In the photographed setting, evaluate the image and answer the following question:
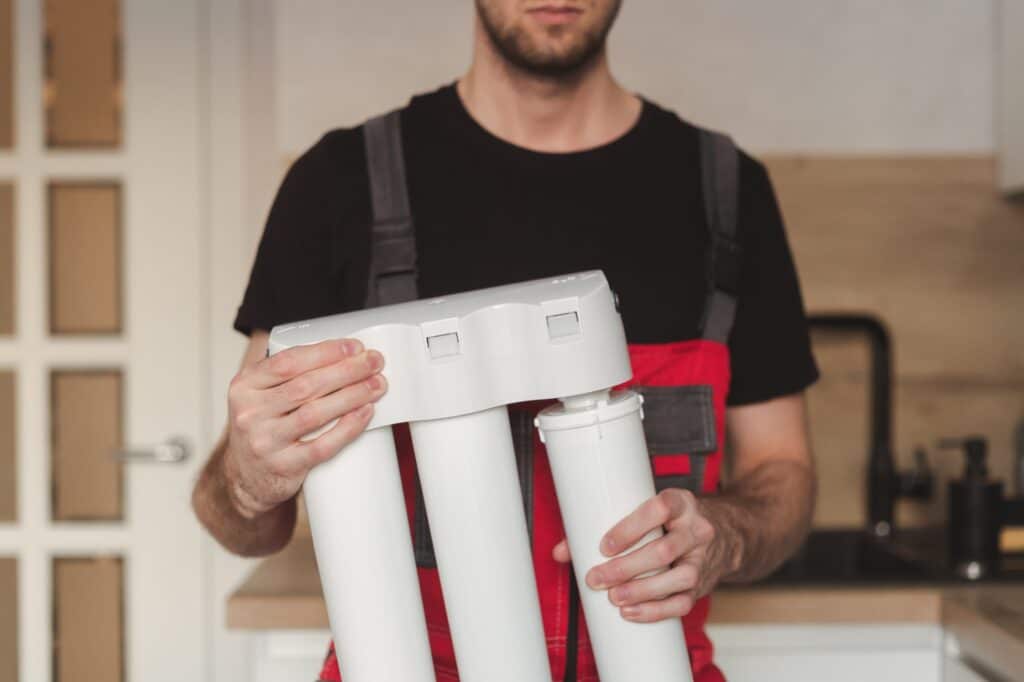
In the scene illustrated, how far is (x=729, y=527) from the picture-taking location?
0.93 m

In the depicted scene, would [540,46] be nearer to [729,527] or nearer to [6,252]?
[729,527]

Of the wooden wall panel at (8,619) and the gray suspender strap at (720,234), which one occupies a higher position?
the gray suspender strap at (720,234)

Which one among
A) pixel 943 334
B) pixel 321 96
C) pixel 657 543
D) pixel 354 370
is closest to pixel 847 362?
pixel 943 334

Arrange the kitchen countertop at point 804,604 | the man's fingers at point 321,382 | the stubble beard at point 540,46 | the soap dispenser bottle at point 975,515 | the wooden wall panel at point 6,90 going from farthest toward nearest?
the wooden wall panel at point 6,90, the soap dispenser bottle at point 975,515, the kitchen countertop at point 804,604, the stubble beard at point 540,46, the man's fingers at point 321,382

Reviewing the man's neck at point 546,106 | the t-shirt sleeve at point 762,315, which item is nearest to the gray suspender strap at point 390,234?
the man's neck at point 546,106

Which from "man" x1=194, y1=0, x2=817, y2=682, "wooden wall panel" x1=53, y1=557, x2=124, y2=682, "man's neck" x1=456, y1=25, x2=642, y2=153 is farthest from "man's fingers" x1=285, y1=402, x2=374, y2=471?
"wooden wall panel" x1=53, y1=557, x2=124, y2=682

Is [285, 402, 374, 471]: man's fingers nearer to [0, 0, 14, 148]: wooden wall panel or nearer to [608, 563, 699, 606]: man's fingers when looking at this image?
[608, 563, 699, 606]: man's fingers

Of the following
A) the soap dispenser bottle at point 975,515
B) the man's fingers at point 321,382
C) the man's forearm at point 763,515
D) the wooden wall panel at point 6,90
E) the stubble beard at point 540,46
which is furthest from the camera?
the wooden wall panel at point 6,90

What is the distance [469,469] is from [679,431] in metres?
0.38

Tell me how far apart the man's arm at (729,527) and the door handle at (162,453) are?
1233mm

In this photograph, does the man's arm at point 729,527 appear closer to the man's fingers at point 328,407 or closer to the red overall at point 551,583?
the red overall at point 551,583

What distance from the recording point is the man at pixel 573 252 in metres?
1.03

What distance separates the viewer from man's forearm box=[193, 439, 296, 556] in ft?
3.34

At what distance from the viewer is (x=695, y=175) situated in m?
1.13
